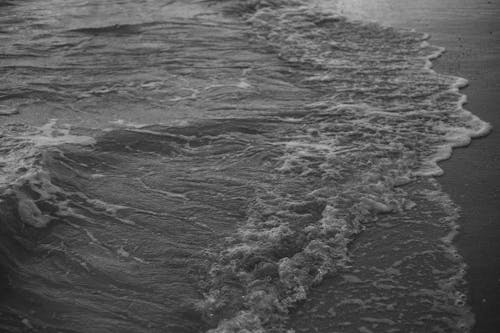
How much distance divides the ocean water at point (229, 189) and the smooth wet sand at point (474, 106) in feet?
0.48

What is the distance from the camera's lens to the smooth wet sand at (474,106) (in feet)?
12.9

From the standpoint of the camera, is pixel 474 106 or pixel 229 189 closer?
pixel 229 189

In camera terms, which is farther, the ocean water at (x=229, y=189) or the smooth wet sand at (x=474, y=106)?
the smooth wet sand at (x=474, y=106)

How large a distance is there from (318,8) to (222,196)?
361 inches

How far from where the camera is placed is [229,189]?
17.1 ft

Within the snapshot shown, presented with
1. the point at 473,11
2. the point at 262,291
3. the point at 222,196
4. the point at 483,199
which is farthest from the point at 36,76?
the point at 473,11

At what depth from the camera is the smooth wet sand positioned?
12.9ft

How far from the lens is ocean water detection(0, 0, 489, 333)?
12.2ft

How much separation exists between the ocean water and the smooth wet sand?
0.15 m

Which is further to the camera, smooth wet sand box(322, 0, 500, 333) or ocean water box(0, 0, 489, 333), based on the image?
smooth wet sand box(322, 0, 500, 333)

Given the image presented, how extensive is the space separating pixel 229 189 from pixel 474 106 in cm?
390

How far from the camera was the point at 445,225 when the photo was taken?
4527 mm

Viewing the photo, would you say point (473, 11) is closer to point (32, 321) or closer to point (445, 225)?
point (445, 225)

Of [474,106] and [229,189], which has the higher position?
[474,106]
